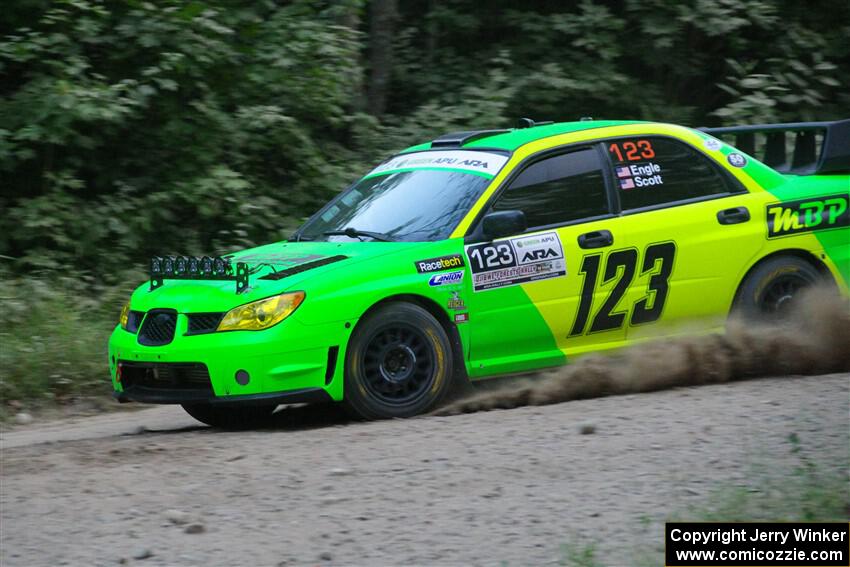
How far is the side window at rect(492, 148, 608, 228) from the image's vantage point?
24.6 ft

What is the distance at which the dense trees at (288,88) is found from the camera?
11.4 metres

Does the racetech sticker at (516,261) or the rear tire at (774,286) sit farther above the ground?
the racetech sticker at (516,261)

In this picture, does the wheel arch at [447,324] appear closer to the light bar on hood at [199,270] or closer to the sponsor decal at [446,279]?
the sponsor decal at [446,279]

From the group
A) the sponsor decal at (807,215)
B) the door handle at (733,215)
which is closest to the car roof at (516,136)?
the door handle at (733,215)

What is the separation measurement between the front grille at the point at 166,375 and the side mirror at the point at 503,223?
1.86 metres

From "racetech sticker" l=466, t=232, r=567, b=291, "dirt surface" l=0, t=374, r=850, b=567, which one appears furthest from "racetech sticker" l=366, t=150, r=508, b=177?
"dirt surface" l=0, t=374, r=850, b=567

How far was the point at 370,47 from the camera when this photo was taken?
15109 millimetres

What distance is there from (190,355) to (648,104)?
980 centimetres

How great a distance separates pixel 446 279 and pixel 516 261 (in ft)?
1.56

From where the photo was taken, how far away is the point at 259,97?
12906 millimetres

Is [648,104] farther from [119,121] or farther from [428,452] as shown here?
[428,452]

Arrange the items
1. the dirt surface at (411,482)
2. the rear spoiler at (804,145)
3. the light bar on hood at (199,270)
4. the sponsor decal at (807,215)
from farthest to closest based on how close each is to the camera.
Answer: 1. the rear spoiler at (804,145)
2. the sponsor decal at (807,215)
3. the light bar on hood at (199,270)
4. the dirt surface at (411,482)

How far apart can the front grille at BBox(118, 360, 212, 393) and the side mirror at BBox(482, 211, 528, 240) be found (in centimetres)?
186

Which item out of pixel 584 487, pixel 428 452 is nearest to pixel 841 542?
pixel 584 487
